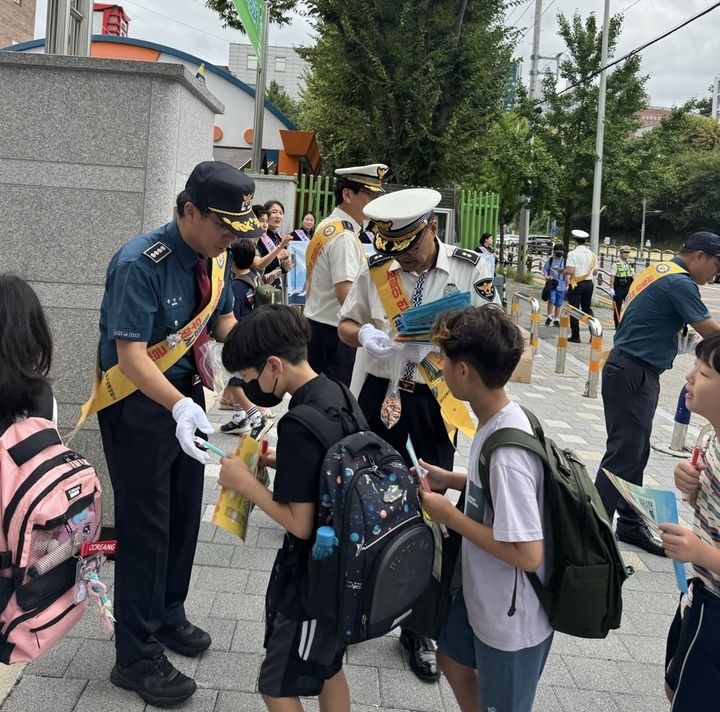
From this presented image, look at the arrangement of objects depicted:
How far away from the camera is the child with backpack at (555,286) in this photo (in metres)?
14.8

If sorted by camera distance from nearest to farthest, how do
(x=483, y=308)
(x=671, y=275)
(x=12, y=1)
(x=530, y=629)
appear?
(x=530, y=629) → (x=483, y=308) → (x=671, y=275) → (x=12, y=1)

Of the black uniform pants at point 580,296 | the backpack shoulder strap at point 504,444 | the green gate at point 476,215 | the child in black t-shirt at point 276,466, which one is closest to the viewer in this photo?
the backpack shoulder strap at point 504,444

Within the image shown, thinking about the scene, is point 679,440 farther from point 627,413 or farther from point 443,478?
point 443,478

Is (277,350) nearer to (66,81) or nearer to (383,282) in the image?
(383,282)

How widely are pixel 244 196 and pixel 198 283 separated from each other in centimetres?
44

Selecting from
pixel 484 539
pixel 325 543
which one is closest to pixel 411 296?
pixel 484 539

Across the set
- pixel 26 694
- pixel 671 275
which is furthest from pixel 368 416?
pixel 671 275

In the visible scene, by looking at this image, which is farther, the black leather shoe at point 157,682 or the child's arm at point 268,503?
the black leather shoe at point 157,682

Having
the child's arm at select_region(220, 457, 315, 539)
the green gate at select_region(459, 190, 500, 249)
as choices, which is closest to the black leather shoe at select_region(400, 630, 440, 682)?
the child's arm at select_region(220, 457, 315, 539)

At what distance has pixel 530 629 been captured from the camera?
197cm

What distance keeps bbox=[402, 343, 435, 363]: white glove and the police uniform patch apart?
1.20 ft

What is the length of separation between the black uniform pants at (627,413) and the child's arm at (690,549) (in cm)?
256

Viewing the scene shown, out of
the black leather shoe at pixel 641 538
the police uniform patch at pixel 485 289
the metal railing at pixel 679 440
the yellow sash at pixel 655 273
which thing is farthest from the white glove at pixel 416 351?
the metal railing at pixel 679 440

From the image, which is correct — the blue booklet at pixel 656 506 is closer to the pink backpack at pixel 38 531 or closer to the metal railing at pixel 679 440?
the pink backpack at pixel 38 531
